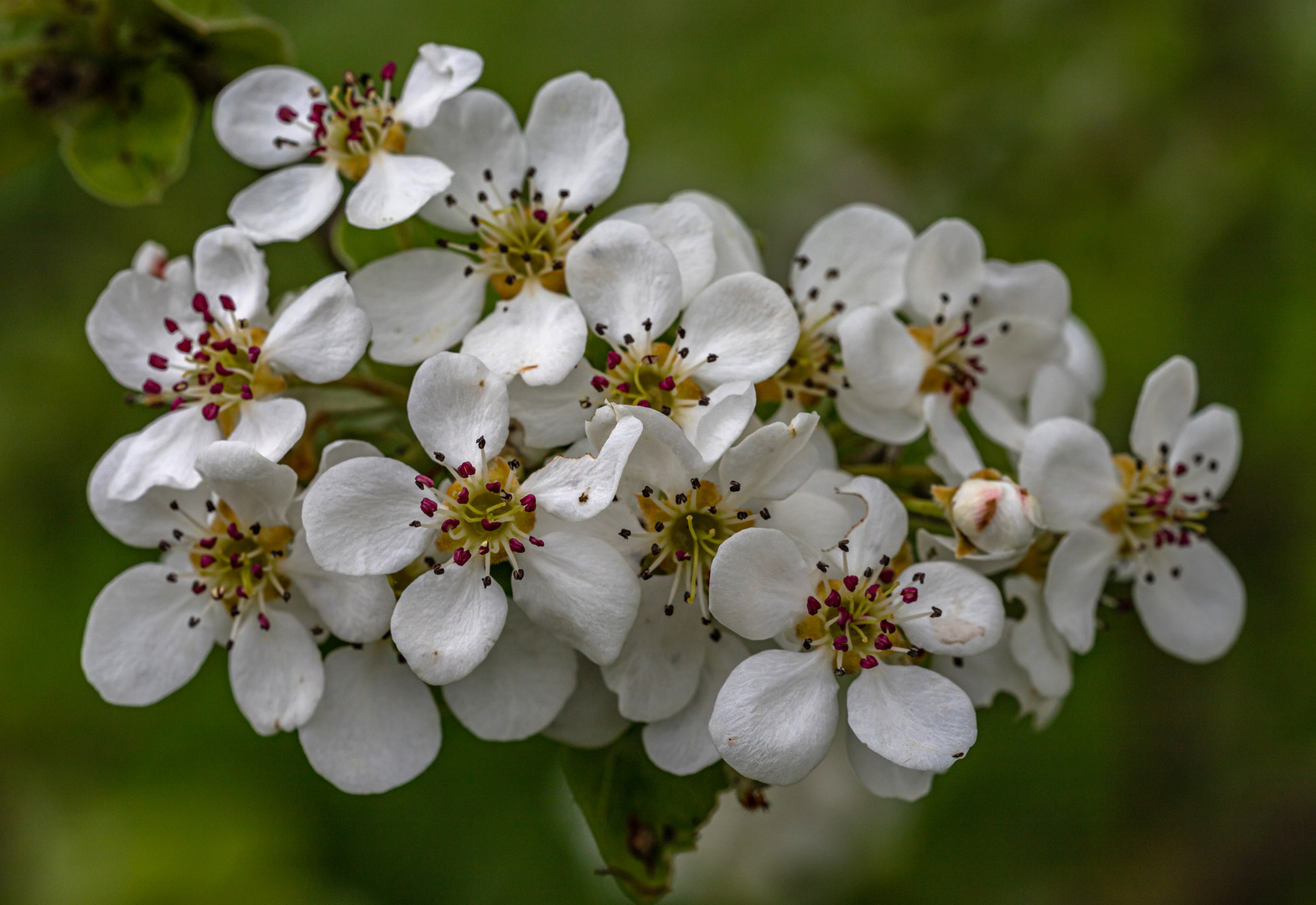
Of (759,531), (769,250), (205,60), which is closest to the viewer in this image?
(759,531)

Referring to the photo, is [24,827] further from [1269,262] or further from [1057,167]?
[1269,262]

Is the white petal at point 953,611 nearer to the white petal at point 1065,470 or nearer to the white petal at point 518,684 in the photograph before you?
the white petal at point 1065,470

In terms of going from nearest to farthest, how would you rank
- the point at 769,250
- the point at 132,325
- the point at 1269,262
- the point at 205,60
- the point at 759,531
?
the point at 759,531 < the point at 132,325 < the point at 205,60 < the point at 1269,262 < the point at 769,250

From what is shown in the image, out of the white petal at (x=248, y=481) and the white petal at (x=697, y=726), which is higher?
the white petal at (x=248, y=481)

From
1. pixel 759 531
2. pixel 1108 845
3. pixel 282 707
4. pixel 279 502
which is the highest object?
pixel 759 531

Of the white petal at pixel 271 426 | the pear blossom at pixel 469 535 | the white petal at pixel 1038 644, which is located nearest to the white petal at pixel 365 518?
the pear blossom at pixel 469 535

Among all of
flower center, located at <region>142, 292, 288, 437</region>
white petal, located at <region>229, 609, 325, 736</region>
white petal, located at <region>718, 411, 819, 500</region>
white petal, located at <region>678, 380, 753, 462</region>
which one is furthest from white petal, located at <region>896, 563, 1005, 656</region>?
flower center, located at <region>142, 292, 288, 437</region>

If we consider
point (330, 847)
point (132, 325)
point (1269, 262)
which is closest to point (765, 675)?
point (132, 325)
